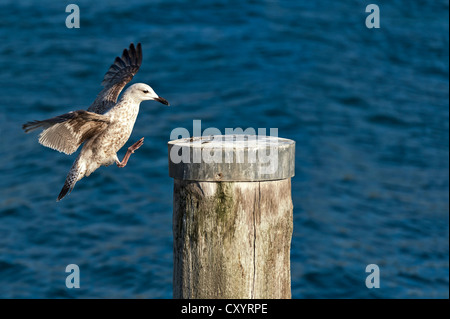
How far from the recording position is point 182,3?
51.9 feet

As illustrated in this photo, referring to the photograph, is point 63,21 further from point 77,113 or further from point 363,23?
point 77,113

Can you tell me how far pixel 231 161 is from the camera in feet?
11.5

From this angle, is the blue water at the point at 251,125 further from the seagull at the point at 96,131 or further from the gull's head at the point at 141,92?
the gull's head at the point at 141,92

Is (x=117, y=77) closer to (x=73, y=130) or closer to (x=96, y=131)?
(x=96, y=131)

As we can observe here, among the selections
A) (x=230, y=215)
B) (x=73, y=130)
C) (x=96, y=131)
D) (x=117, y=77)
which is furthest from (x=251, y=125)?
(x=230, y=215)

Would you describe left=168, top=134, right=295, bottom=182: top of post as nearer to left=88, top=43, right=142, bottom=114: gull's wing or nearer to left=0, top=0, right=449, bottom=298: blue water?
left=88, top=43, right=142, bottom=114: gull's wing

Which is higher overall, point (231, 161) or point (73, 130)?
point (73, 130)

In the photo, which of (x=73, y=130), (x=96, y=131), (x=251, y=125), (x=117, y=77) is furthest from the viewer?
(x=251, y=125)

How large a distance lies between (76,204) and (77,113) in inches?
247

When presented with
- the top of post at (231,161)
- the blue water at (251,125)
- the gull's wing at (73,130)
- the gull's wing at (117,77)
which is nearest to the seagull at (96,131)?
the gull's wing at (73,130)

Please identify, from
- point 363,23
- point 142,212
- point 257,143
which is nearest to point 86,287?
point 142,212

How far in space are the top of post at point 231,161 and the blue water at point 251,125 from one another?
5.74m

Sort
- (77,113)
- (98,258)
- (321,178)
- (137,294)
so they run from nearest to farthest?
(77,113), (137,294), (98,258), (321,178)

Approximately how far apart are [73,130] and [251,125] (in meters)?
7.22
